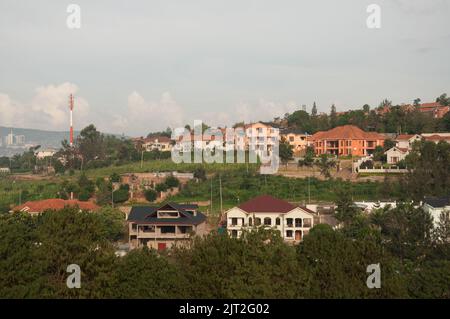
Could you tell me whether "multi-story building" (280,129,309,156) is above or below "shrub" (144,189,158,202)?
above

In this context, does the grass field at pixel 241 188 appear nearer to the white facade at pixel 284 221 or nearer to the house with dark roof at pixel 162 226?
the white facade at pixel 284 221

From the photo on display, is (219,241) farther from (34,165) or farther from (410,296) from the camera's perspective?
(34,165)

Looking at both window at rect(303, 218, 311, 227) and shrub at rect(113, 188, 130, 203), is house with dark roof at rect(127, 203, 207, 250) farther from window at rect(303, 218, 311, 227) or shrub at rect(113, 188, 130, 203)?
shrub at rect(113, 188, 130, 203)

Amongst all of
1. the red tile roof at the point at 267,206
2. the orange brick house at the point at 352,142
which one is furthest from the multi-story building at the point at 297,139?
the red tile roof at the point at 267,206

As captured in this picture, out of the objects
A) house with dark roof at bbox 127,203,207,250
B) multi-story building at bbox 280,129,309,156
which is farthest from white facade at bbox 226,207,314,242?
multi-story building at bbox 280,129,309,156
